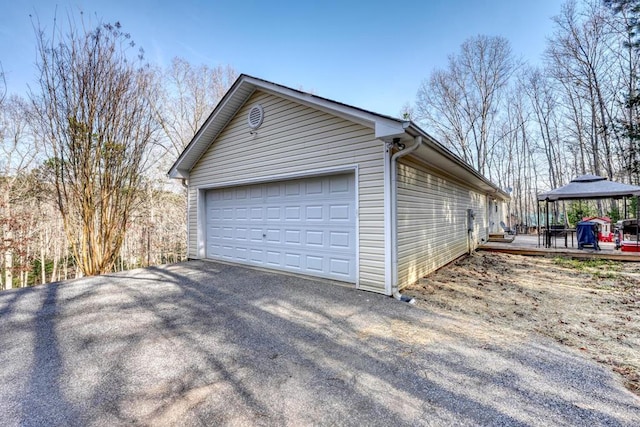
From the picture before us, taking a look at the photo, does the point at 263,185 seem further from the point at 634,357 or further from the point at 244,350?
the point at 634,357

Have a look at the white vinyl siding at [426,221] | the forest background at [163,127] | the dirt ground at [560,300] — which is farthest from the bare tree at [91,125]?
the dirt ground at [560,300]

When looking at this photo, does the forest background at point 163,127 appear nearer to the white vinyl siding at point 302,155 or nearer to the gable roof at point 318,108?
the gable roof at point 318,108

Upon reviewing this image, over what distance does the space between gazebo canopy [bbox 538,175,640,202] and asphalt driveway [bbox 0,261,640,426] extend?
8.26 metres

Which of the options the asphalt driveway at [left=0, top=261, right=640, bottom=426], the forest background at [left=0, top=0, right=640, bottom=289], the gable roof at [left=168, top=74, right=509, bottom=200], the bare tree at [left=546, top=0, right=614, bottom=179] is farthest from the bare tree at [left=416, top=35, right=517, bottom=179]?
the asphalt driveway at [left=0, top=261, right=640, bottom=426]

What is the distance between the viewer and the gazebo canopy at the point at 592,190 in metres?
8.23

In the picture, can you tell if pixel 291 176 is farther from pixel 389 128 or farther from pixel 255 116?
pixel 389 128

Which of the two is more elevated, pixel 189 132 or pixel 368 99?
pixel 368 99

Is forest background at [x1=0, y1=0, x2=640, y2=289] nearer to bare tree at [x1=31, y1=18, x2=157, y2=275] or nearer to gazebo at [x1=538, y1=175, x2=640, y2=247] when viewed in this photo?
bare tree at [x1=31, y1=18, x2=157, y2=275]

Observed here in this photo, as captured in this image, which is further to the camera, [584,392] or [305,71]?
[305,71]

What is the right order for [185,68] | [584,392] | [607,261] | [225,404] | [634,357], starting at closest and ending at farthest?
[225,404] < [584,392] < [634,357] < [607,261] < [185,68]

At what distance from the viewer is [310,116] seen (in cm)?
550

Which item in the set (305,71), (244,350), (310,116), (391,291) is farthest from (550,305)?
(305,71)

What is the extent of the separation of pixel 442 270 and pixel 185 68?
1628 centimetres

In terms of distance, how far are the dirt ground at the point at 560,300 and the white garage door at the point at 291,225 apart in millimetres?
1588
